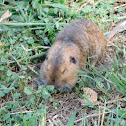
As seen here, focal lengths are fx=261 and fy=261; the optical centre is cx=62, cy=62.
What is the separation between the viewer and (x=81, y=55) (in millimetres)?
4402

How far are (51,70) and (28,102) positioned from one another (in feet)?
1.88

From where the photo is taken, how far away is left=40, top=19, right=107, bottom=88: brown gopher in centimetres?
385

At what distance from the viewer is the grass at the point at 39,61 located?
3.50 meters

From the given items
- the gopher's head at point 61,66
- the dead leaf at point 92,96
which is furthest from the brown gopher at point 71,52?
the dead leaf at point 92,96

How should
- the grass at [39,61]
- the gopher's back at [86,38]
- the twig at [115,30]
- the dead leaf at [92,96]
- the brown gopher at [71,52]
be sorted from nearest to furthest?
the grass at [39,61] < the dead leaf at [92,96] < the brown gopher at [71,52] < the gopher's back at [86,38] < the twig at [115,30]

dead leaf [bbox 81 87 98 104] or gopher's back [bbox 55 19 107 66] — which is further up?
gopher's back [bbox 55 19 107 66]

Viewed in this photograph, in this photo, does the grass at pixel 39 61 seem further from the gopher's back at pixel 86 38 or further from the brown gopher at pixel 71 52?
the gopher's back at pixel 86 38

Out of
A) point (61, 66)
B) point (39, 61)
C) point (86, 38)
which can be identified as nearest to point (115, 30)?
point (86, 38)

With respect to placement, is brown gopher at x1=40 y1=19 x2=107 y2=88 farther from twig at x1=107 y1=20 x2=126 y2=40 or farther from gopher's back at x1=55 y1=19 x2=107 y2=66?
twig at x1=107 y1=20 x2=126 y2=40

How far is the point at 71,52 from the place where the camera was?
13.6 ft

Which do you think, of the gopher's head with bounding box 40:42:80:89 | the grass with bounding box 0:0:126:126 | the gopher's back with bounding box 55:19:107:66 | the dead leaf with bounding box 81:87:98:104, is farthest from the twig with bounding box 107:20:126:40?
the dead leaf with bounding box 81:87:98:104

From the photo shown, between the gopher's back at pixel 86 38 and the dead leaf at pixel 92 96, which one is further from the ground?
the gopher's back at pixel 86 38

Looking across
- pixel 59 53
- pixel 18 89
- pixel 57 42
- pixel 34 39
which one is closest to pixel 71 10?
pixel 34 39

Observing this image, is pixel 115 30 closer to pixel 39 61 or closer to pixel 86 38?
pixel 86 38
